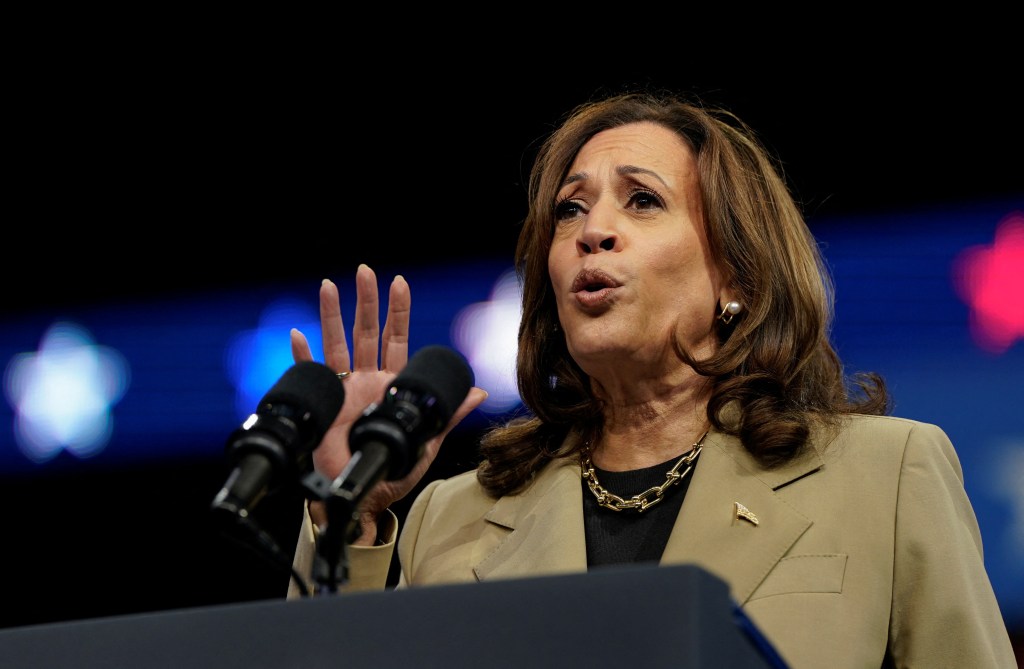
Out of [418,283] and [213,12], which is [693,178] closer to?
[418,283]

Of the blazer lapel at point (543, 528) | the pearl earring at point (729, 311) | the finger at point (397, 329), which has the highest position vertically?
the finger at point (397, 329)

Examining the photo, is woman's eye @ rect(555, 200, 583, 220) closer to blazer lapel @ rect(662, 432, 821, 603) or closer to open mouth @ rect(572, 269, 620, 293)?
open mouth @ rect(572, 269, 620, 293)

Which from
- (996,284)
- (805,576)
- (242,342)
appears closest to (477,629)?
(805,576)

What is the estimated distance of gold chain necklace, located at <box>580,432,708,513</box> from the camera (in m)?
2.10

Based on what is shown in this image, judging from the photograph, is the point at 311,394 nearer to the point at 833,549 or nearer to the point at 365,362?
the point at 365,362

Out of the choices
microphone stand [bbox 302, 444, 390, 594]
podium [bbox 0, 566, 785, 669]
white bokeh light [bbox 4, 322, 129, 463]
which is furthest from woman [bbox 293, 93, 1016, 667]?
white bokeh light [bbox 4, 322, 129, 463]

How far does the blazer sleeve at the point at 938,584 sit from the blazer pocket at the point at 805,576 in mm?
94

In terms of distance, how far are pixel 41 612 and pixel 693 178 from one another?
285 centimetres

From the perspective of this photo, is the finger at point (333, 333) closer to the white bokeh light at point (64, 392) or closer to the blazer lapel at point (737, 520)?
the blazer lapel at point (737, 520)

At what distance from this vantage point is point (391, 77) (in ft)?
12.6

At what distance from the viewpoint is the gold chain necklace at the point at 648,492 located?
82.7 inches

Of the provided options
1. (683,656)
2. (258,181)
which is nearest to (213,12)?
(258,181)

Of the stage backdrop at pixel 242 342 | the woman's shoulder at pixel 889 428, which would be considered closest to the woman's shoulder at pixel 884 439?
the woman's shoulder at pixel 889 428

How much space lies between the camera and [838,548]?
1870 mm
